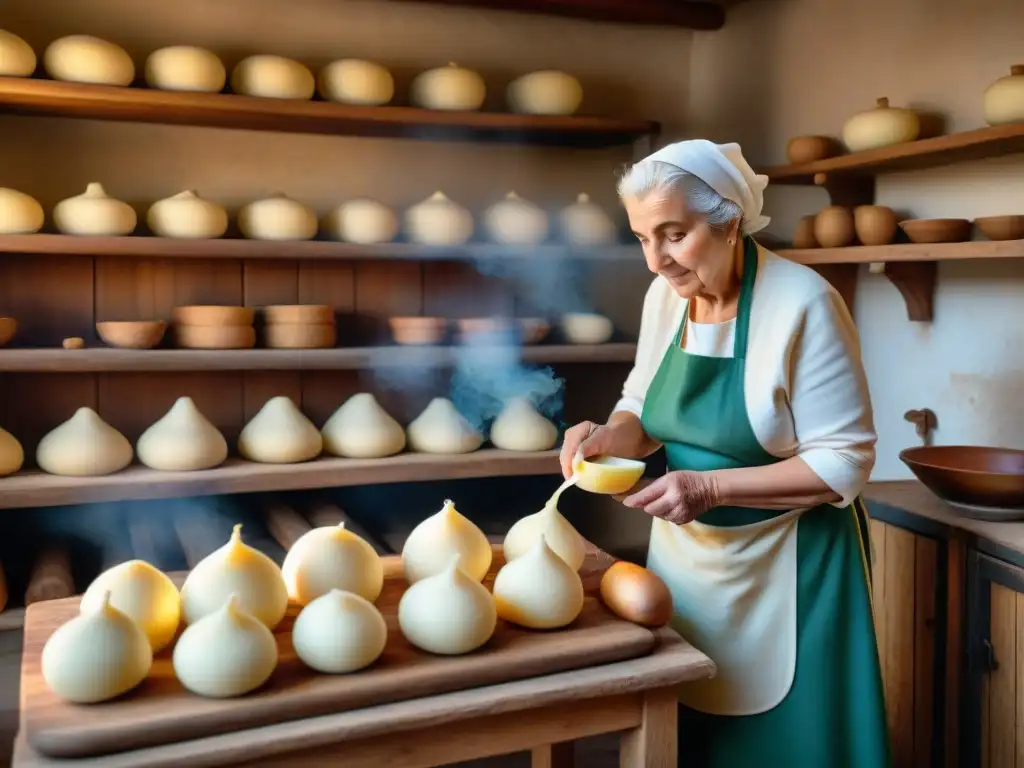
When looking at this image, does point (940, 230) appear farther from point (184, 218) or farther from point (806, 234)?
point (184, 218)

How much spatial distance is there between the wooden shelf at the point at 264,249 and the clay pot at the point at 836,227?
0.63 m

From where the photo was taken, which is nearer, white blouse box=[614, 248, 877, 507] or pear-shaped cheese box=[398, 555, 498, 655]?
pear-shaped cheese box=[398, 555, 498, 655]

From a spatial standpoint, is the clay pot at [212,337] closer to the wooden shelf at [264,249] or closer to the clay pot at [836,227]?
the wooden shelf at [264,249]

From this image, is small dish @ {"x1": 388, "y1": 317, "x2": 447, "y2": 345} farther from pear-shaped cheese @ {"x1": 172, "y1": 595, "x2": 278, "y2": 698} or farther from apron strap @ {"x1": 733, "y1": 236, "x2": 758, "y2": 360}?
pear-shaped cheese @ {"x1": 172, "y1": 595, "x2": 278, "y2": 698}

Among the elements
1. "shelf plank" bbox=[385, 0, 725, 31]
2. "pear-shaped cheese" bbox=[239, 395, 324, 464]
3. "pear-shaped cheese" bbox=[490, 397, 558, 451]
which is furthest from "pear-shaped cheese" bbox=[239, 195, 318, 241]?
"shelf plank" bbox=[385, 0, 725, 31]

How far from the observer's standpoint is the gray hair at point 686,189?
158 centimetres

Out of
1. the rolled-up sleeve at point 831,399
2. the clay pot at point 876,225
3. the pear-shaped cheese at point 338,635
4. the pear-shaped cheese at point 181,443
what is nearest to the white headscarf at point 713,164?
the rolled-up sleeve at point 831,399

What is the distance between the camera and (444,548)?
4.84ft

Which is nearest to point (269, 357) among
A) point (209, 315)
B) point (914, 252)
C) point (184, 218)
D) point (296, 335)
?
point (296, 335)

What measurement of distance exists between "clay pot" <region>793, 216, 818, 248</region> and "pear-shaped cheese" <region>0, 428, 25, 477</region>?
2.45 m

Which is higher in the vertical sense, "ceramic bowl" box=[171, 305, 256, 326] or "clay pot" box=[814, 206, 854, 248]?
"clay pot" box=[814, 206, 854, 248]

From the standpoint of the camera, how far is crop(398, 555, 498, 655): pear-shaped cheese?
4.11ft

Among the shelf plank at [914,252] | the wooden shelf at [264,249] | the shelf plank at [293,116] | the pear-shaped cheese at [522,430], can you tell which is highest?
the shelf plank at [293,116]

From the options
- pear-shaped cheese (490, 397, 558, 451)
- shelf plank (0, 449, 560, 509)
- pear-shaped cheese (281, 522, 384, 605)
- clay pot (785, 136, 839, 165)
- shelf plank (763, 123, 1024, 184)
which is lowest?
shelf plank (0, 449, 560, 509)
